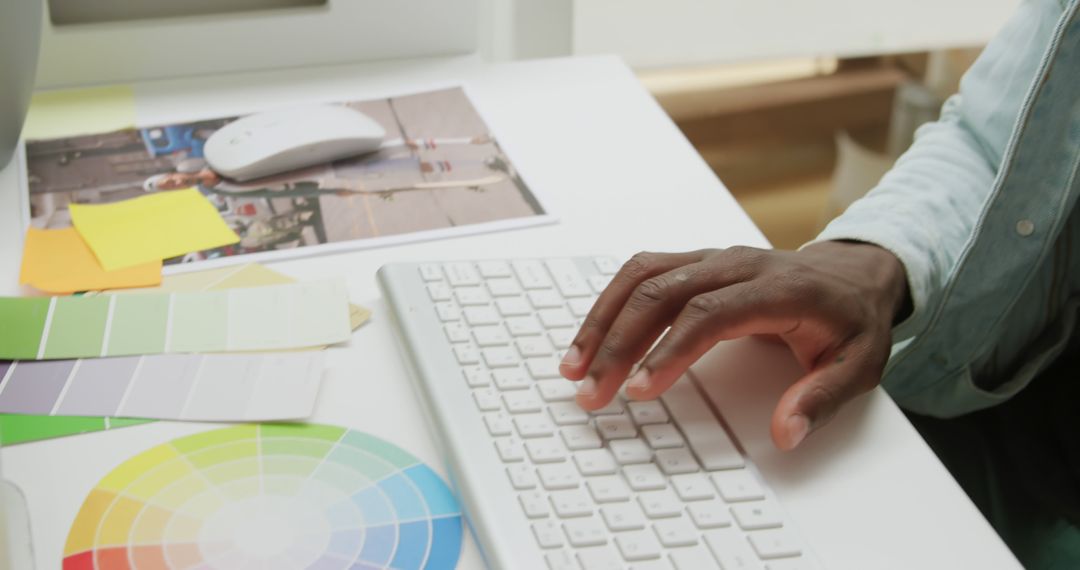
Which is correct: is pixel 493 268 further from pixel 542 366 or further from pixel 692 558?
pixel 692 558

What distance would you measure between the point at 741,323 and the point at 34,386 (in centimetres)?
40

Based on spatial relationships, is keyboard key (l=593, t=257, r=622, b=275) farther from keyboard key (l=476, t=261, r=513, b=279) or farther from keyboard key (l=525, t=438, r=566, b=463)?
keyboard key (l=525, t=438, r=566, b=463)

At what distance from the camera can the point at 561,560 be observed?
1.59 feet

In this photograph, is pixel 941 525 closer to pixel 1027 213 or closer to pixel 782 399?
pixel 782 399

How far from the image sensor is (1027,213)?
2.51 feet

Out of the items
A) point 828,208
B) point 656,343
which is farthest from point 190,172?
point 828,208

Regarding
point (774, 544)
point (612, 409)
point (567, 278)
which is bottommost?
point (774, 544)

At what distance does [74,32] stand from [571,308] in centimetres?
56

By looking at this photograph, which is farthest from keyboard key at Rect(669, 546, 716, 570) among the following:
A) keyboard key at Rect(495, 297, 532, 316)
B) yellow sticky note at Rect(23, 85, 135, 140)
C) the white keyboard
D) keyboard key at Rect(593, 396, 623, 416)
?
yellow sticky note at Rect(23, 85, 135, 140)

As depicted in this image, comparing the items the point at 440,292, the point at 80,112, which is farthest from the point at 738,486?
the point at 80,112

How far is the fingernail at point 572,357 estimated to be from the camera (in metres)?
0.59

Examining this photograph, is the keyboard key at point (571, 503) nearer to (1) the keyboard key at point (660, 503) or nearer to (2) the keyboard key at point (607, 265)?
(1) the keyboard key at point (660, 503)

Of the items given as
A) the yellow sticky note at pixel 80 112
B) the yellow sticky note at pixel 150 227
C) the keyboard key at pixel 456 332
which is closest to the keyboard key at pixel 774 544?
the keyboard key at pixel 456 332

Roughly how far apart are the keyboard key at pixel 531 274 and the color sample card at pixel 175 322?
0.36ft
